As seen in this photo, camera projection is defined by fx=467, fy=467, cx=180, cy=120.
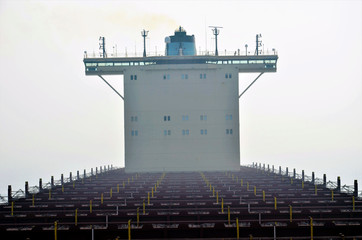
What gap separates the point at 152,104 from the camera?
168ft

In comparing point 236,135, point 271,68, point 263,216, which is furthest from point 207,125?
point 263,216

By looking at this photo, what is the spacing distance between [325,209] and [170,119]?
25700 millimetres

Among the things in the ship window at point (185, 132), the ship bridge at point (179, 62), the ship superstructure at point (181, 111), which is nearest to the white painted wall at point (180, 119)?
the ship superstructure at point (181, 111)

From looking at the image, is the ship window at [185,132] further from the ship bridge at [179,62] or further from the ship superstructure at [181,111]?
the ship bridge at [179,62]

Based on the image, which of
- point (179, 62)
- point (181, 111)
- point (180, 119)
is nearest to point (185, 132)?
point (180, 119)

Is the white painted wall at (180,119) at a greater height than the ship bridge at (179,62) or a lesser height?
lesser

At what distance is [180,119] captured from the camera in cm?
5106

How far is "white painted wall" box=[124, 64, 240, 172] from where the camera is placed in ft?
166

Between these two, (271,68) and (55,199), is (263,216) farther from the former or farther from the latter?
(271,68)

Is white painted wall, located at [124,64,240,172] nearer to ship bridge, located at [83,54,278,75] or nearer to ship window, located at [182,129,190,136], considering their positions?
ship window, located at [182,129,190,136]

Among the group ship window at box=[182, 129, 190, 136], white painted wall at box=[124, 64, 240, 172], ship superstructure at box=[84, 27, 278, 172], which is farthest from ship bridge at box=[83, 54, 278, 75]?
ship window at box=[182, 129, 190, 136]

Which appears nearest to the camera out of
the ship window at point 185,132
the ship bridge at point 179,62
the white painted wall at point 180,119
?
the white painted wall at point 180,119

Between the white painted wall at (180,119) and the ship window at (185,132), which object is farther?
the ship window at (185,132)

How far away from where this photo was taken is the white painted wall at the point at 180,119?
5069cm
